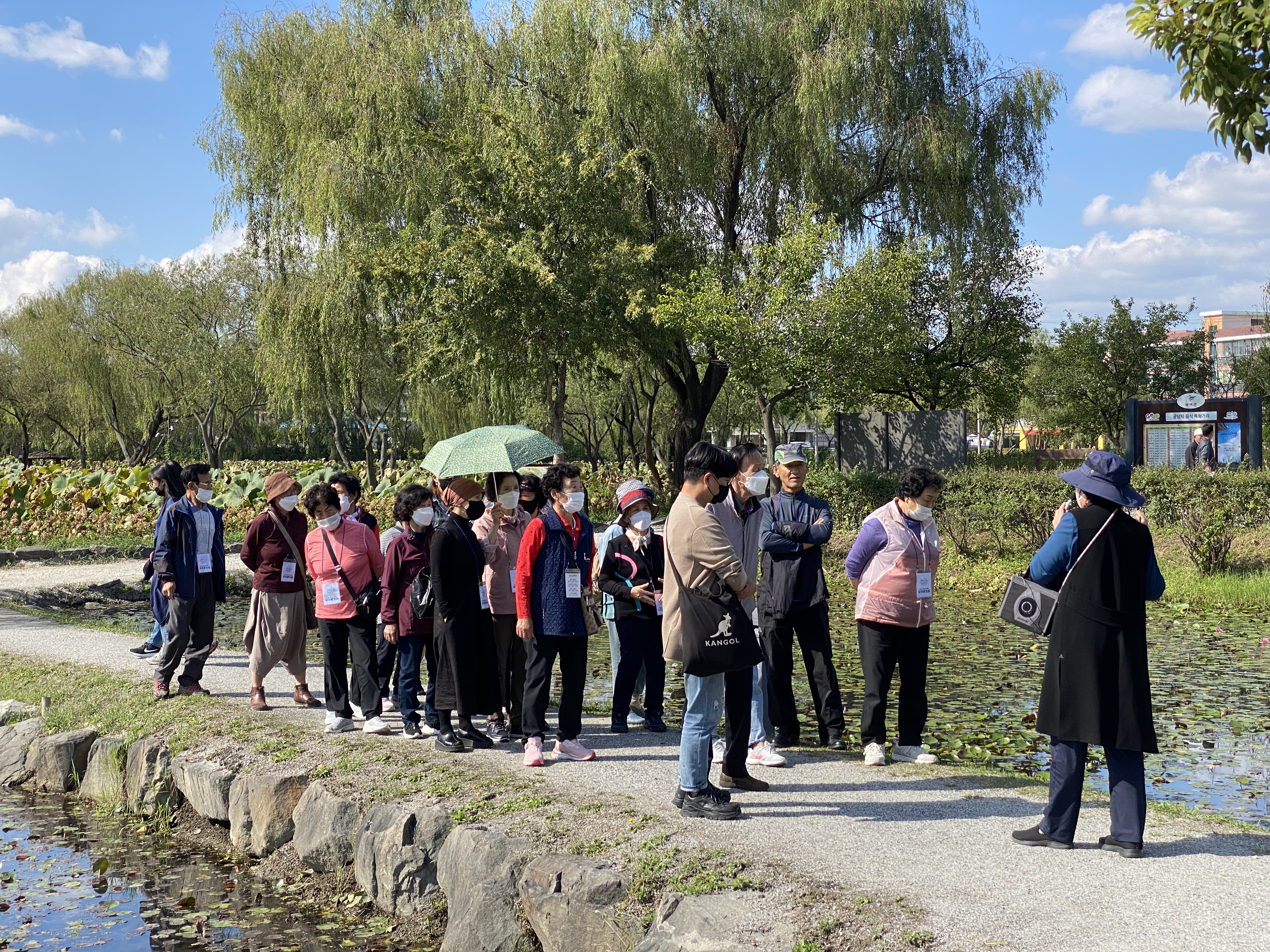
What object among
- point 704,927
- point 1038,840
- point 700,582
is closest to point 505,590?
point 700,582

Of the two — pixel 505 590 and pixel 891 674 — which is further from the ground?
pixel 505 590

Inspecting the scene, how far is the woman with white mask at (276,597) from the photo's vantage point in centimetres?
819

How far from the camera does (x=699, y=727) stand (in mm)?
5488

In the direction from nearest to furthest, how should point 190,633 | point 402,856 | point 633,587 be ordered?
point 402,856 → point 633,587 → point 190,633

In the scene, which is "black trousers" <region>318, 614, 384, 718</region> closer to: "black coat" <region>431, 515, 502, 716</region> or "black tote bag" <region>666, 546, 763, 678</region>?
"black coat" <region>431, 515, 502, 716</region>

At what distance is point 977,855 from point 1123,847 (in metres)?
0.66

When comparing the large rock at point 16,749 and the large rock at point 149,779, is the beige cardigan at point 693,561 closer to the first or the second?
the large rock at point 149,779

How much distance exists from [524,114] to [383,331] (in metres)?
5.39

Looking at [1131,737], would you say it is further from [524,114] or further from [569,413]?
[569,413]

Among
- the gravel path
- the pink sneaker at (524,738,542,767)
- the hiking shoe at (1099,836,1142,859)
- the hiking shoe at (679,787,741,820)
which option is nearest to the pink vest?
the gravel path

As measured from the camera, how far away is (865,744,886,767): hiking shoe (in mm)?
6457

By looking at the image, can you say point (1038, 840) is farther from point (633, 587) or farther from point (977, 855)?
point (633, 587)

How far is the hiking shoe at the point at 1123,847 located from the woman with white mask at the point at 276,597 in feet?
18.8

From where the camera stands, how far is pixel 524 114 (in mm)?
21391
